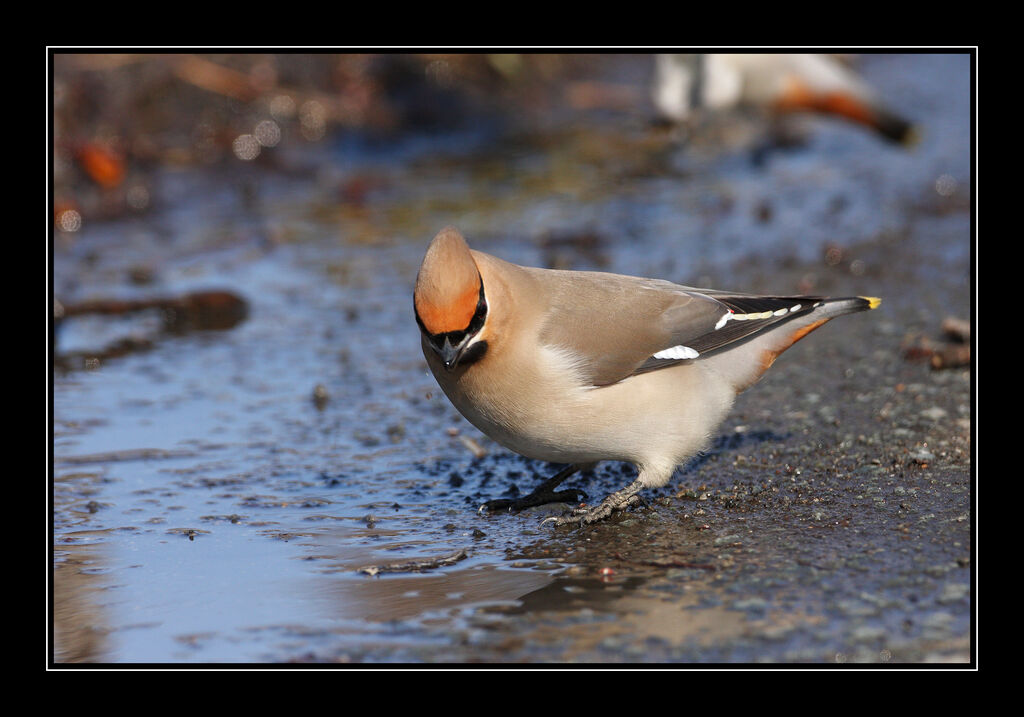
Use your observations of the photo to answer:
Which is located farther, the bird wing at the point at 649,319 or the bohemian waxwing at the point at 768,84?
the bohemian waxwing at the point at 768,84

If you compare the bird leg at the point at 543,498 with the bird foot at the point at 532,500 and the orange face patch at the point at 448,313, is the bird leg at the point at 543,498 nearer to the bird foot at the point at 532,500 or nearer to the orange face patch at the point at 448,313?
the bird foot at the point at 532,500

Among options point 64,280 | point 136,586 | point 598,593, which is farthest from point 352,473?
point 64,280

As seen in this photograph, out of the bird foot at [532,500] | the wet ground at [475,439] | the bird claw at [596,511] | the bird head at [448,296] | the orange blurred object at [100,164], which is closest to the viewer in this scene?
the wet ground at [475,439]

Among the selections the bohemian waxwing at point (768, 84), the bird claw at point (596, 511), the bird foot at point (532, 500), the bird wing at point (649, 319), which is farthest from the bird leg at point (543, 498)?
the bohemian waxwing at point (768, 84)

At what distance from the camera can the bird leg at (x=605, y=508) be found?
4.50 meters

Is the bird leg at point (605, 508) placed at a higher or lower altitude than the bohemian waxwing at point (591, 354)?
lower

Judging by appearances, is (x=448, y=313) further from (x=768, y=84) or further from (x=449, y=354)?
(x=768, y=84)

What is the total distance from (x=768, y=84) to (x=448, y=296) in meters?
6.82

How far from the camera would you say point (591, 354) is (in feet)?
14.8

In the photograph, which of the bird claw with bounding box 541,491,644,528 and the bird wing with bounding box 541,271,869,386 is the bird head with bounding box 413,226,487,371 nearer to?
the bird wing with bounding box 541,271,869,386

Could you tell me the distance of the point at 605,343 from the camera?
459cm

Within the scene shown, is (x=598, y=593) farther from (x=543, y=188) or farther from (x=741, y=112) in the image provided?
(x=741, y=112)

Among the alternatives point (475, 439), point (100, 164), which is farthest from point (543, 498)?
point (100, 164)

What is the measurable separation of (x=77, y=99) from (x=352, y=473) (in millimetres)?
6423
